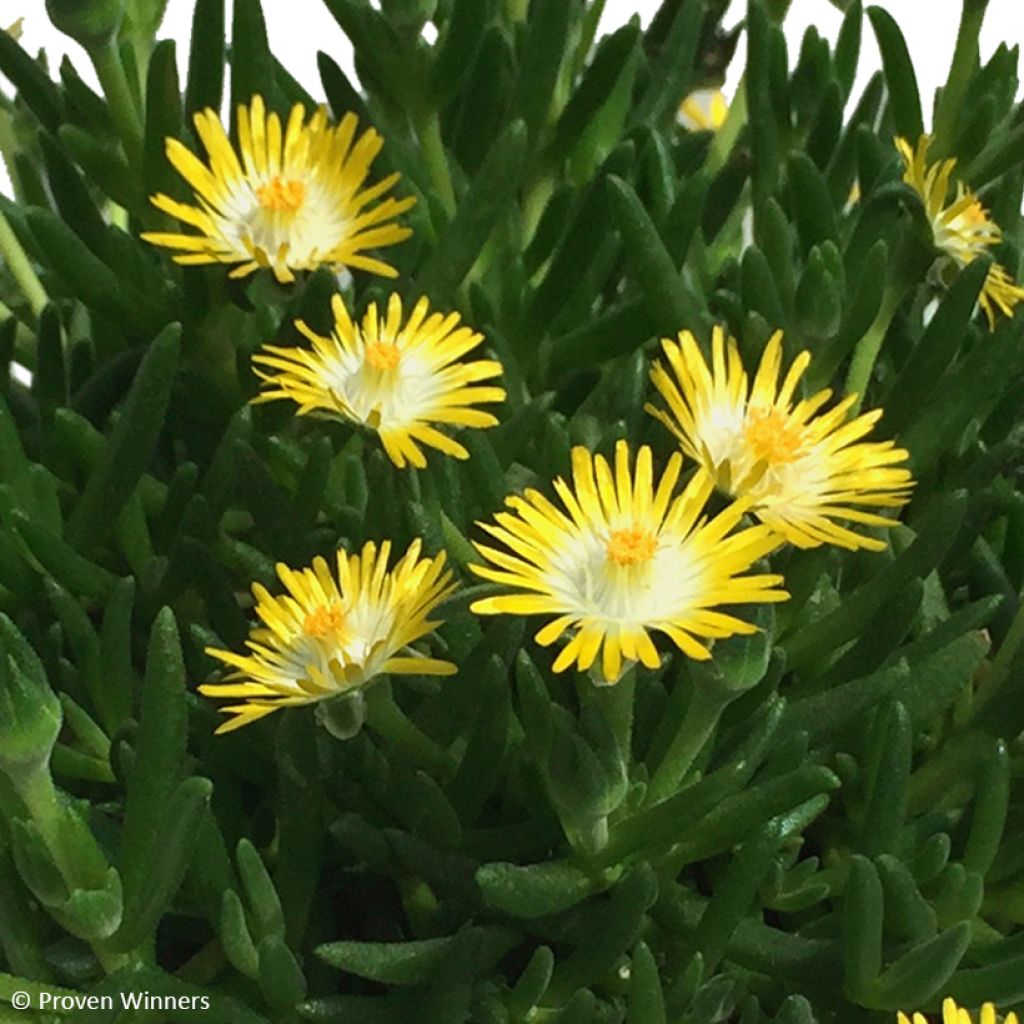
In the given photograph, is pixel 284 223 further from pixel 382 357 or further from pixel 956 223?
pixel 956 223

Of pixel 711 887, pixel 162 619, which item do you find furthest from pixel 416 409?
pixel 711 887

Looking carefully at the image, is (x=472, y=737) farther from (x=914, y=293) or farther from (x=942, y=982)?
(x=914, y=293)

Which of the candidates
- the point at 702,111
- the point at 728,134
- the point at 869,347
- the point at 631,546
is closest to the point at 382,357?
the point at 631,546

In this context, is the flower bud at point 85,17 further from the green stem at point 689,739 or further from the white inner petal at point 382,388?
the green stem at point 689,739

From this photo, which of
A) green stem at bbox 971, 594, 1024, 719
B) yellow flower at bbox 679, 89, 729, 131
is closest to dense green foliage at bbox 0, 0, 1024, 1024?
green stem at bbox 971, 594, 1024, 719

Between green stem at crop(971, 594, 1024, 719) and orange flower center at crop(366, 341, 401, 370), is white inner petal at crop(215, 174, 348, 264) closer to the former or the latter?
orange flower center at crop(366, 341, 401, 370)

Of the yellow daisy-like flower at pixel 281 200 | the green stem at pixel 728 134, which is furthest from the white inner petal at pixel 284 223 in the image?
the green stem at pixel 728 134
